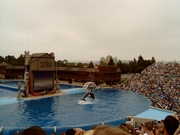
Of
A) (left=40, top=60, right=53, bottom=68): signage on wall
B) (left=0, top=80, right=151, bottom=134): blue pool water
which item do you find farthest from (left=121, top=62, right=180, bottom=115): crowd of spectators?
(left=40, top=60, right=53, bottom=68): signage on wall

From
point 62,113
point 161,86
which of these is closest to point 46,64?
point 62,113

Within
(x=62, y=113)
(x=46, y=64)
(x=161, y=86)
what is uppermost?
(x=46, y=64)

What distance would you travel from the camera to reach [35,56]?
106 feet

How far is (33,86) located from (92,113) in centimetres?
1483

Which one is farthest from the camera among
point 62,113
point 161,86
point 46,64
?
point 46,64

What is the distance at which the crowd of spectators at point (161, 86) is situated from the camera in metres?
23.7

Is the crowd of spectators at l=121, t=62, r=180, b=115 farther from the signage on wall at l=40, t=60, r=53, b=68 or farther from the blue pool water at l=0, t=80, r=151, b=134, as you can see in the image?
A: the signage on wall at l=40, t=60, r=53, b=68

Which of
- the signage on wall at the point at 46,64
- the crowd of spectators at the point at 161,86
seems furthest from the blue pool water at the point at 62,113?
the signage on wall at the point at 46,64

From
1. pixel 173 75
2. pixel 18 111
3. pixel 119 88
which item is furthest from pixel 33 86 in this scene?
pixel 173 75

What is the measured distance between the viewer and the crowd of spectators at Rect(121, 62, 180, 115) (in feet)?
77.9

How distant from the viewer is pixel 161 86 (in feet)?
102

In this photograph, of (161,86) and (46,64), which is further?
(46,64)

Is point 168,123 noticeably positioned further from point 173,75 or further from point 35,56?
point 173,75

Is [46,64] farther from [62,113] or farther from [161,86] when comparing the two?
[161,86]
